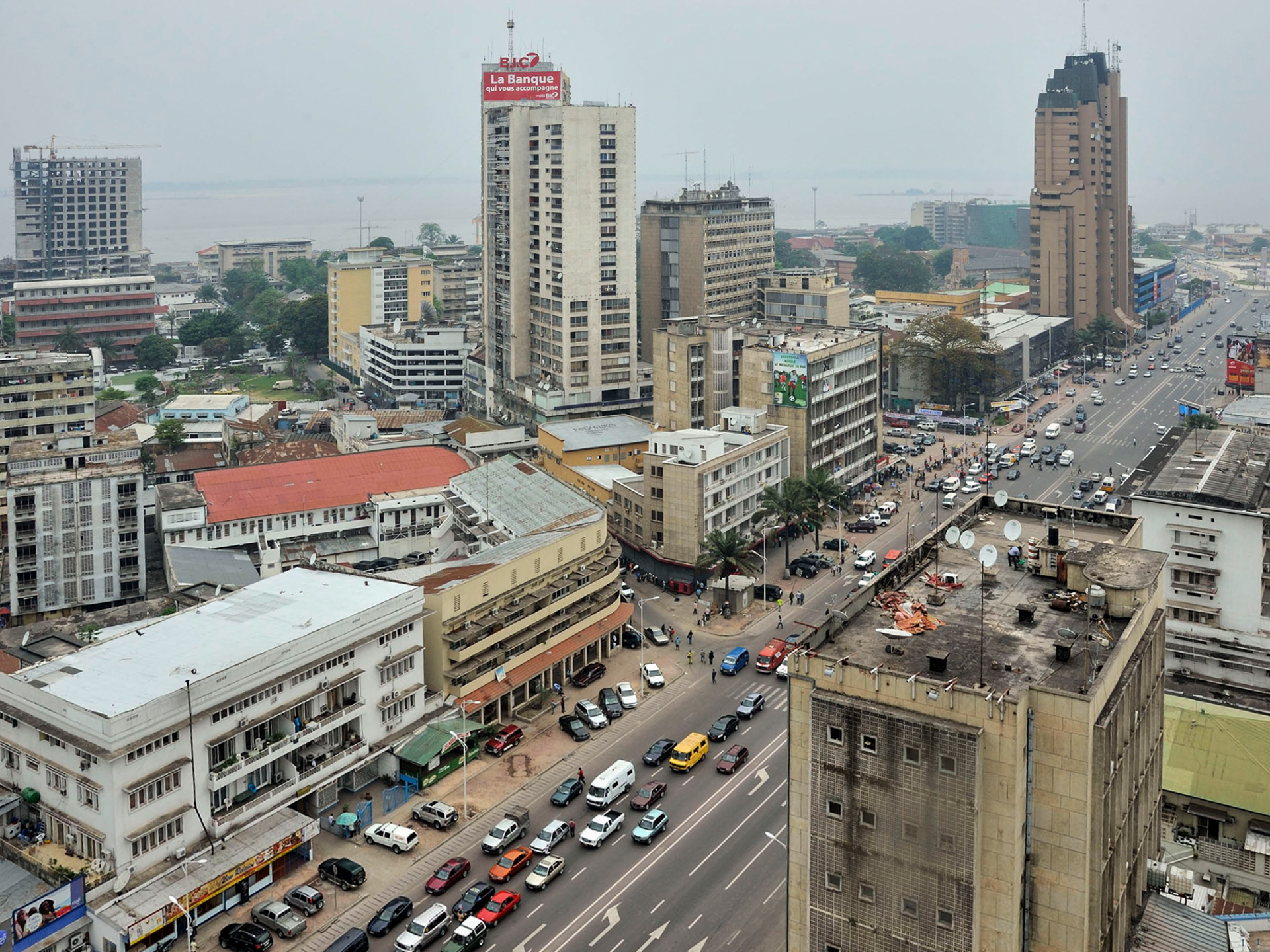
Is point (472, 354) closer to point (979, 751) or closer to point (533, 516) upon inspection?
point (533, 516)

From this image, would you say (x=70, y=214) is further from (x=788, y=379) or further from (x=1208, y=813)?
(x=1208, y=813)

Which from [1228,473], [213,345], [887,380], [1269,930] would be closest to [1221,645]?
[1228,473]

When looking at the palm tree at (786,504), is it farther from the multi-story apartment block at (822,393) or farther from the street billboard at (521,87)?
the street billboard at (521,87)

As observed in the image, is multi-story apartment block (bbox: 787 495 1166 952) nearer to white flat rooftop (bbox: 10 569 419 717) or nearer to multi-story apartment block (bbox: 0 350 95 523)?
white flat rooftop (bbox: 10 569 419 717)

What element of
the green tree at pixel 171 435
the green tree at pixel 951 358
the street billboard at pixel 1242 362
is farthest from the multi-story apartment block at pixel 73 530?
the street billboard at pixel 1242 362

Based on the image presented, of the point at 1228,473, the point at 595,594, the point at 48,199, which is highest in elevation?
the point at 48,199
